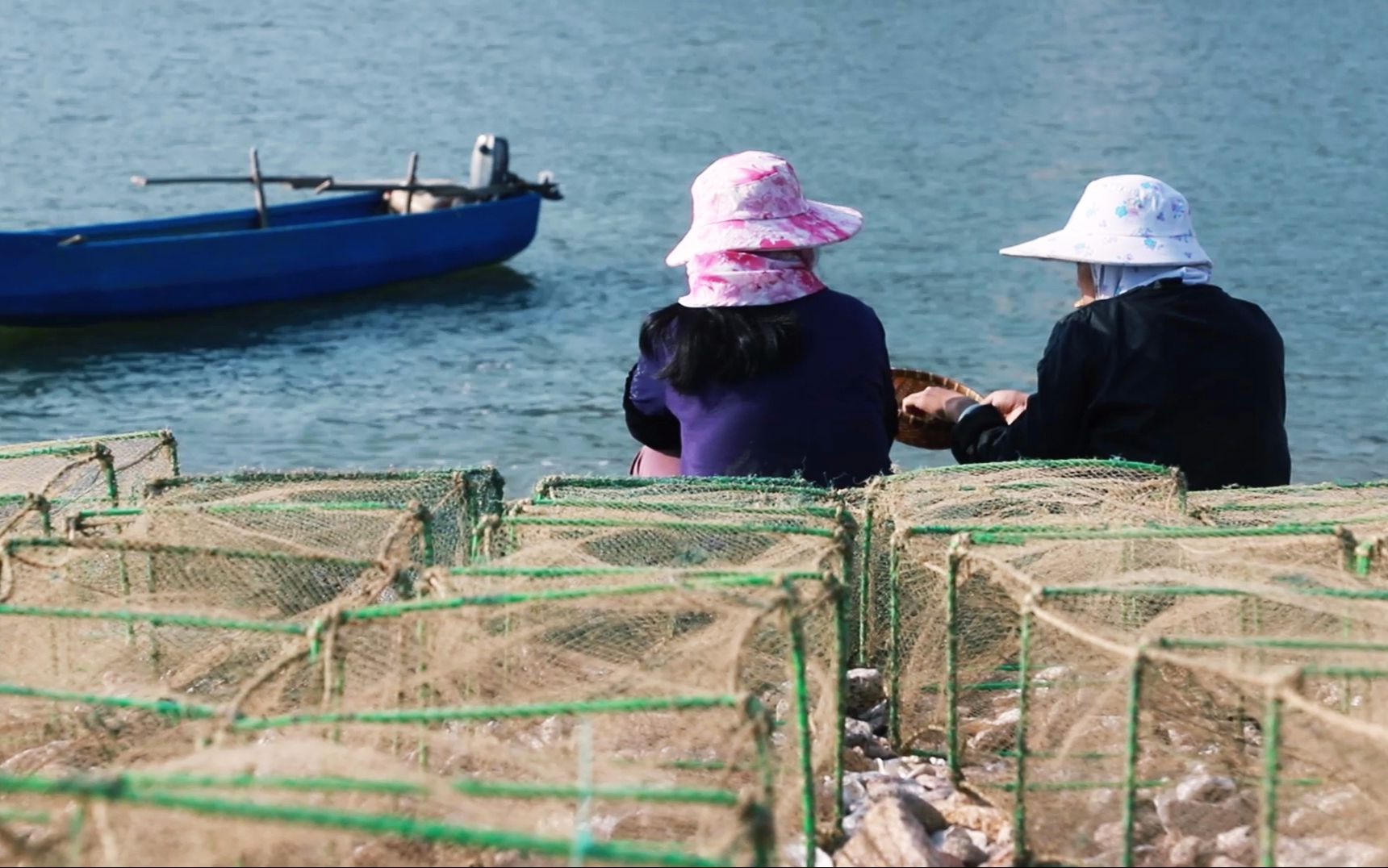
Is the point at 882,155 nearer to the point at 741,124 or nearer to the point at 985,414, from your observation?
the point at 741,124

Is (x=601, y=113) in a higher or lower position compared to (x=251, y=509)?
higher

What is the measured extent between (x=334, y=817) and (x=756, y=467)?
8.45 feet

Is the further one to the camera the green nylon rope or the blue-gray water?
the blue-gray water

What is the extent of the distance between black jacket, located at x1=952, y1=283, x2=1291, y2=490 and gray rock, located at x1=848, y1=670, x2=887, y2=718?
93cm

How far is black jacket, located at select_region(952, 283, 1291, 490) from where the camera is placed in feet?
15.4

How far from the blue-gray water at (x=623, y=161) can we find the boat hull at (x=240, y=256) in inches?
12.8

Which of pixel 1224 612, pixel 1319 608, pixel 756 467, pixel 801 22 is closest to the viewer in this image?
pixel 1319 608

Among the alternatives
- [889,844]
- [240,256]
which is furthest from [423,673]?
[240,256]

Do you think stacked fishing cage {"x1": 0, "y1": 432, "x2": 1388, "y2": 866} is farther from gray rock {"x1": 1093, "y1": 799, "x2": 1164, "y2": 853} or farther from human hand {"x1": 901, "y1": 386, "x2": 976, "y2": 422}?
human hand {"x1": 901, "y1": 386, "x2": 976, "y2": 422}

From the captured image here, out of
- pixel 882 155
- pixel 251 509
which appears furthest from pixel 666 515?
pixel 882 155

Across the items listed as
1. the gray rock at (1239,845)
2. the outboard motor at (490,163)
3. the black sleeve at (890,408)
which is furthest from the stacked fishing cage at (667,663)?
the outboard motor at (490,163)

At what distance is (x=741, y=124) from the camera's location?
74.8 ft

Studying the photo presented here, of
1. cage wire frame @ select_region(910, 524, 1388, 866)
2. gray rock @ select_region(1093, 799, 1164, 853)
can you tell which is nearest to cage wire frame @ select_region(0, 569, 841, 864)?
cage wire frame @ select_region(910, 524, 1388, 866)

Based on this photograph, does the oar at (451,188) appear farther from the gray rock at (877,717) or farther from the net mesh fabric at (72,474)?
the gray rock at (877,717)
